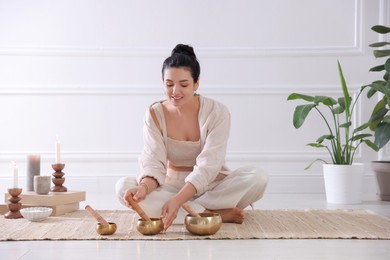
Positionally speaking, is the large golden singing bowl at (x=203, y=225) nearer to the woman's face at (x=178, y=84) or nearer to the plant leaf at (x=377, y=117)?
the woman's face at (x=178, y=84)

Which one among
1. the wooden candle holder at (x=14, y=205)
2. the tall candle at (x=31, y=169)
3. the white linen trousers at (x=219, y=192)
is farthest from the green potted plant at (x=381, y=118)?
the wooden candle holder at (x=14, y=205)

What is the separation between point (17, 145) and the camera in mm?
4250

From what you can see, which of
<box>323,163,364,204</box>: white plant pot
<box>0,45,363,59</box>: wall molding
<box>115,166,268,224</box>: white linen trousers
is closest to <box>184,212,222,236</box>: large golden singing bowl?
<box>115,166,268,224</box>: white linen trousers

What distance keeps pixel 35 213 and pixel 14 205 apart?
155 mm

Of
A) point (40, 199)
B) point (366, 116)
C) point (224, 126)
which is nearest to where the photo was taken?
point (224, 126)

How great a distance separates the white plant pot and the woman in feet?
3.45

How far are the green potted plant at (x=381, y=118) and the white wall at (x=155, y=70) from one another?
41 centimetres

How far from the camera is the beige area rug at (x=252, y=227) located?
229 cm

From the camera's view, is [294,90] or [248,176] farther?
[294,90]

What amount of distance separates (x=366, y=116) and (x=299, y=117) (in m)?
0.88

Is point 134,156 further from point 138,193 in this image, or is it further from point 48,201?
point 138,193

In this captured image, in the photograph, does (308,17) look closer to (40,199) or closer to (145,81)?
(145,81)

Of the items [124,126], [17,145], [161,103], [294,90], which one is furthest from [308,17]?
[17,145]

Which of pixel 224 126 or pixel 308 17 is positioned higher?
pixel 308 17
